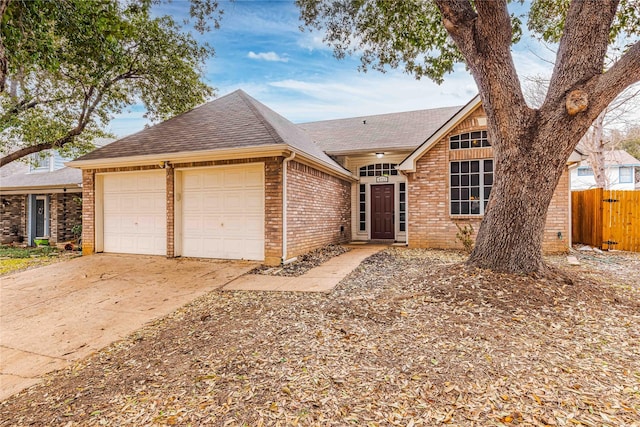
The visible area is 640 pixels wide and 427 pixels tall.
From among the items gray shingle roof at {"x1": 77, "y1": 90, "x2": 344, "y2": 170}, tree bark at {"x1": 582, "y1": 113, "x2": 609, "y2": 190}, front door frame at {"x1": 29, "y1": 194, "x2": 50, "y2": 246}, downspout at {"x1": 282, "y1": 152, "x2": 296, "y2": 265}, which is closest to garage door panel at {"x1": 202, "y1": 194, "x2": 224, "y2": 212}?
gray shingle roof at {"x1": 77, "y1": 90, "x2": 344, "y2": 170}

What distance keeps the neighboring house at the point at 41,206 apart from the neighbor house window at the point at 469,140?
45.1 feet

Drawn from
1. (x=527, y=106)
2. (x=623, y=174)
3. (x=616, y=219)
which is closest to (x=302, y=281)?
(x=527, y=106)

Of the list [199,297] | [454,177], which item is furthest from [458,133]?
[199,297]

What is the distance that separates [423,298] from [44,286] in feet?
23.2

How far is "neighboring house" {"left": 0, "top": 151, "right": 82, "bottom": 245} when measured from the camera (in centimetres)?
1291

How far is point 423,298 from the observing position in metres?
4.23

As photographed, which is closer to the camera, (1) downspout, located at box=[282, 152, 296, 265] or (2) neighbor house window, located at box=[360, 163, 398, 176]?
(1) downspout, located at box=[282, 152, 296, 265]

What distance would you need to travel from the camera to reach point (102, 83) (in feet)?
33.3

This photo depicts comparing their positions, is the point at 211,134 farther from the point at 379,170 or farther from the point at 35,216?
the point at 35,216

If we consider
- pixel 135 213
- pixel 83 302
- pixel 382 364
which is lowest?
pixel 83 302

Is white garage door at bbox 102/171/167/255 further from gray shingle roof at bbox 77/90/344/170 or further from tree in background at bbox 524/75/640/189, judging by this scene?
tree in background at bbox 524/75/640/189

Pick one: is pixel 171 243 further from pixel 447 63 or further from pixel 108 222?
pixel 447 63

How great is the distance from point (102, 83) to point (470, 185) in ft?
40.1

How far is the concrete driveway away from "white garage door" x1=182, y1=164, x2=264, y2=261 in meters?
0.38
